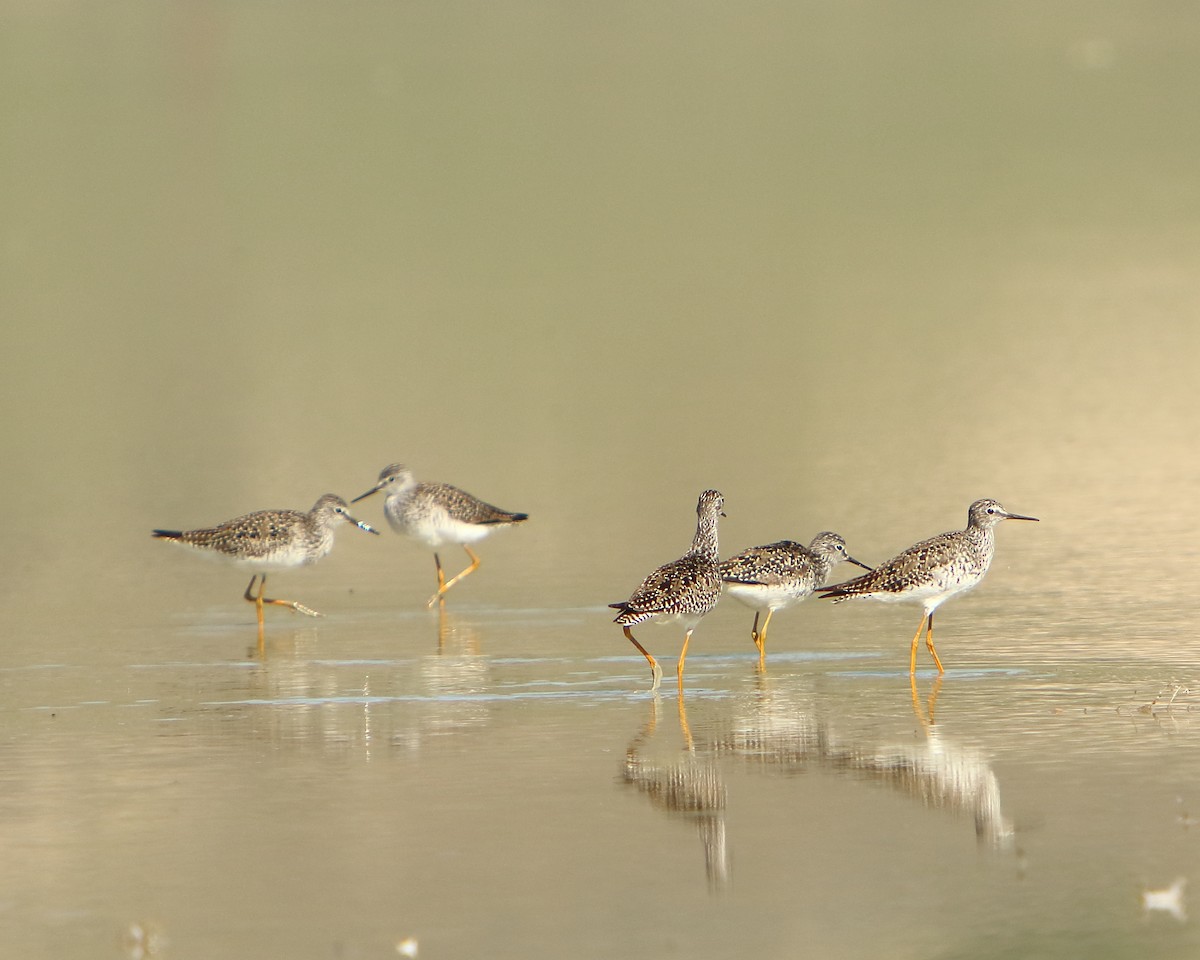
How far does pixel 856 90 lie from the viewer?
7438cm

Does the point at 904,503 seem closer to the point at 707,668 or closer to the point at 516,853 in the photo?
the point at 707,668

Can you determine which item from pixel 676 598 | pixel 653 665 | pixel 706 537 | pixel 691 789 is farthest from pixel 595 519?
pixel 691 789

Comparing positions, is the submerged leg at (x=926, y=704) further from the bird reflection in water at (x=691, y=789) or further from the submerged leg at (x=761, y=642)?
the bird reflection in water at (x=691, y=789)

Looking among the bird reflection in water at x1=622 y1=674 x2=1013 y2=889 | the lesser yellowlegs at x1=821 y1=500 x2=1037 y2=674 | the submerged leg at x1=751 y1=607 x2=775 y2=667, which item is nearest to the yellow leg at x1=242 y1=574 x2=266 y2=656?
the submerged leg at x1=751 y1=607 x2=775 y2=667

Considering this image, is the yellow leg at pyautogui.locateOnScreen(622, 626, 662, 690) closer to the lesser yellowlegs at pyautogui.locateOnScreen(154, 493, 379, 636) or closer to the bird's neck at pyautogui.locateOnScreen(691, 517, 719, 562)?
the bird's neck at pyautogui.locateOnScreen(691, 517, 719, 562)

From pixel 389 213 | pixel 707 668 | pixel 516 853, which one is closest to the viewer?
pixel 516 853

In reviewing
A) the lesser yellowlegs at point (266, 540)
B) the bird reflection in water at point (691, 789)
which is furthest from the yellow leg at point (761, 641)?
the lesser yellowlegs at point (266, 540)

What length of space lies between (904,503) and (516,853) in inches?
501

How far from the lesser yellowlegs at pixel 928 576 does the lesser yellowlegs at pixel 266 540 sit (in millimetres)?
5536

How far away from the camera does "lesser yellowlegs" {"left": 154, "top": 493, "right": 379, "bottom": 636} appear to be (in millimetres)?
19359

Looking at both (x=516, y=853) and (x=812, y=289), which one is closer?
(x=516, y=853)

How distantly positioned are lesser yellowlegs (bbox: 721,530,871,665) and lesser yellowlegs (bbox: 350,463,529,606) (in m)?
4.45

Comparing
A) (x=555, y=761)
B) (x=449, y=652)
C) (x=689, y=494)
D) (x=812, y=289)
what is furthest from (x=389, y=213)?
(x=555, y=761)

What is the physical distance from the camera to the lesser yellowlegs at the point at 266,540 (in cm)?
1936
